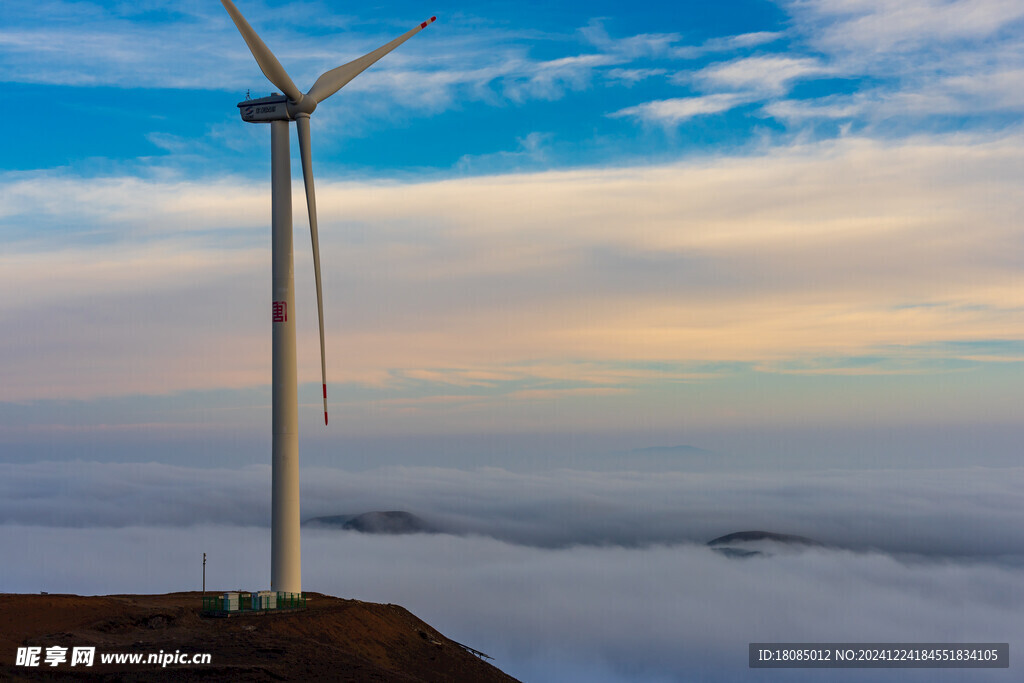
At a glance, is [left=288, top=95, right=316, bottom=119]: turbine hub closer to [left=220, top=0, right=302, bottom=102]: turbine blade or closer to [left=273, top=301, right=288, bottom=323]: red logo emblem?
[left=220, top=0, right=302, bottom=102]: turbine blade

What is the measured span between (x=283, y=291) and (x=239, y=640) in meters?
23.8

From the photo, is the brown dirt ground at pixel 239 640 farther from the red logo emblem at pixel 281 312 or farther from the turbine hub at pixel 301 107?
the turbine hub at pixel 301 107

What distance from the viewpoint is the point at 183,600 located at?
84.9 meters

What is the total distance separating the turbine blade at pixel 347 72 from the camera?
7975 cm

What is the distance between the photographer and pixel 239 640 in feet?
227

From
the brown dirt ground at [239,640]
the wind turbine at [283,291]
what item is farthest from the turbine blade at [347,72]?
the brown dirt ground at [239,640]

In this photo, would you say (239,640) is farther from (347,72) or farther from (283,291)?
(347,72)

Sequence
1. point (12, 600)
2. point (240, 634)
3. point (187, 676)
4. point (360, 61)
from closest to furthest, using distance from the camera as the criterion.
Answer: point (187, 676), point (240, 634), point (12, 600), point (360, 61)

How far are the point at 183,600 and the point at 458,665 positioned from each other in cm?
2239

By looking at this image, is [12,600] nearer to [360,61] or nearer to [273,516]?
[273,516]

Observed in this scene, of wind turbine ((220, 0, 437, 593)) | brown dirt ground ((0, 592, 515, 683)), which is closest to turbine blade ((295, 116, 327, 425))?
wind turbine ((220, 0, 437, 593))

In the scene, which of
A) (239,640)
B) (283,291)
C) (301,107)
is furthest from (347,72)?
(239,640)

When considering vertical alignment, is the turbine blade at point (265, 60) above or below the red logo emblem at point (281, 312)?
above

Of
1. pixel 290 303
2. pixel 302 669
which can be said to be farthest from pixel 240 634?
pixel 290 303
